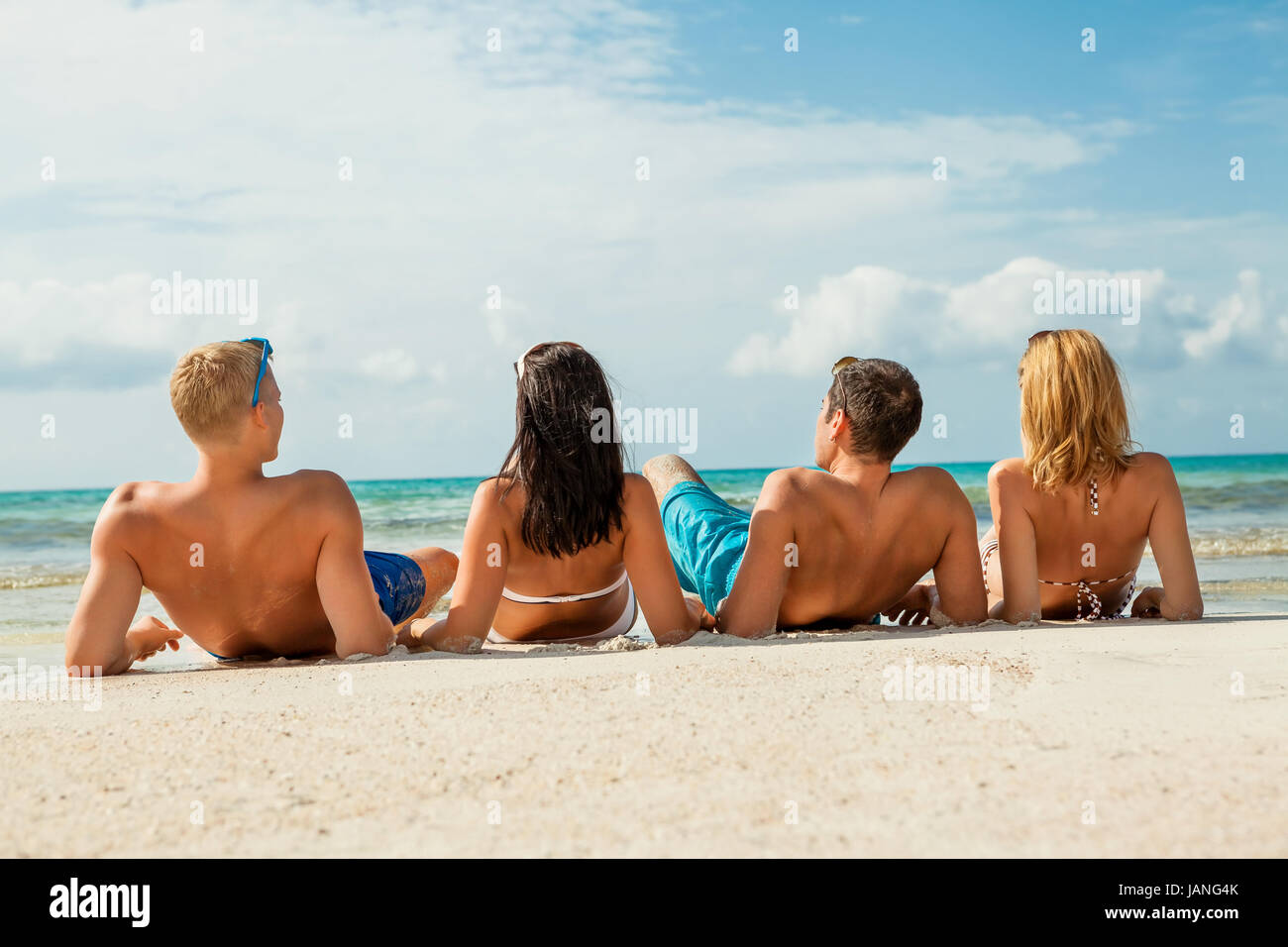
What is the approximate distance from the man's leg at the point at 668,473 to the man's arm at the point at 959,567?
68.4 inches

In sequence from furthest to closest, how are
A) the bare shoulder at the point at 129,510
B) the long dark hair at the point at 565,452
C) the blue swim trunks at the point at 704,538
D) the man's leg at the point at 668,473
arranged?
the man's leg at the point at 668,473, the blue swim trunks at the point at 704,538, the long dark hair at the point at 565,452, the bare shoulder at the point at 129,510

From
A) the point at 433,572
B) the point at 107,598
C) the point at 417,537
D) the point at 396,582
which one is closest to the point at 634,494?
the point at 396,582

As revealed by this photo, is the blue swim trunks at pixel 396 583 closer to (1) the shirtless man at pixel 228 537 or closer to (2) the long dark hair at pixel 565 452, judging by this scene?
(1) the shirtless man at pixel 228 537

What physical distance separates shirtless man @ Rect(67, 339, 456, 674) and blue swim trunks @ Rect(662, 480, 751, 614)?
5.82 ft

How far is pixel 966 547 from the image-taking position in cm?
450

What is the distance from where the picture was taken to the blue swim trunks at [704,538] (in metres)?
5.31

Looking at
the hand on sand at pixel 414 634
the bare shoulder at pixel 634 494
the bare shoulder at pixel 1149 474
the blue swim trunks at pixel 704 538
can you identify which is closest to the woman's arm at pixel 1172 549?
the bare shoulder at pixel 1149 474

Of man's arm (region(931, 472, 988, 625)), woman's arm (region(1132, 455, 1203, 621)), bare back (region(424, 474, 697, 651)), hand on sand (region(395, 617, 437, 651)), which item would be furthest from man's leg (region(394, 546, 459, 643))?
woman's arm (region(1132, 455, 1203, 621))

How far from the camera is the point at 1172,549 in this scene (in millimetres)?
4535
